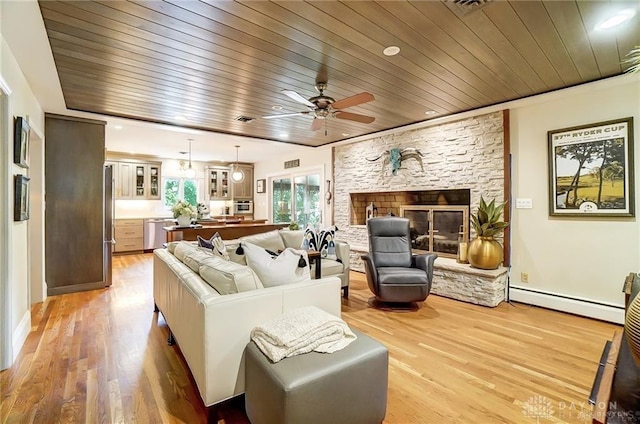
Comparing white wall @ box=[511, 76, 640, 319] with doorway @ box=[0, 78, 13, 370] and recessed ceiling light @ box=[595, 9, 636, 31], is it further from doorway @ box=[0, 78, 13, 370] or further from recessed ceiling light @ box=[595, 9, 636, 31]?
doorway @ box=[0, 78, 13, 370]

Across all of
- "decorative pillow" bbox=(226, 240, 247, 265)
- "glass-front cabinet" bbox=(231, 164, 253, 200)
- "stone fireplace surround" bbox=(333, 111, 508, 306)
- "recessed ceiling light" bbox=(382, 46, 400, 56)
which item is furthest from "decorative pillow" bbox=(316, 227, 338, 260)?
"glass-front cabinet" bbox=(231, 164, 253, 200)

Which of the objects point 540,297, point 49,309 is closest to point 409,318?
point 540,297

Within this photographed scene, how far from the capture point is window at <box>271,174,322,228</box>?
7242mm

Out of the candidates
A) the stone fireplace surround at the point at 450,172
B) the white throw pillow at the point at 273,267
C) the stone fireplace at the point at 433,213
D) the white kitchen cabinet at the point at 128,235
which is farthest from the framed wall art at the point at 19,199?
the white kitchen cabinet at the point at 128,235

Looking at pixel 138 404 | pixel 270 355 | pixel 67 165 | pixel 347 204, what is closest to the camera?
pixel 270 355

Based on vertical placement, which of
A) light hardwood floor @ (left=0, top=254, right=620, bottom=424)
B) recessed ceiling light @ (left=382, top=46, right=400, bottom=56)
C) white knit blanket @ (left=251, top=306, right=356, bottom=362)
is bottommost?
light hardwood floor @ (left=0, top=254, right=620, bottom=424)

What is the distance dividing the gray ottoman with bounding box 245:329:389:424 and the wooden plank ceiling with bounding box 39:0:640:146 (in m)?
2.12

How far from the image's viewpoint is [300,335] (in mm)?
1636

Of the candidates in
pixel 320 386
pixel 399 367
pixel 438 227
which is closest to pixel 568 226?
pixel 438 227

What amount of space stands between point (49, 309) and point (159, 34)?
3.45 metres

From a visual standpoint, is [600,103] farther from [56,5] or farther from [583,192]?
[56,5]

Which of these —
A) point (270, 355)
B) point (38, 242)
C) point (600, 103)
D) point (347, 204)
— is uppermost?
point (600, 103)

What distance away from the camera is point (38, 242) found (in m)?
3.96

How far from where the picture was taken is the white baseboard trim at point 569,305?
128 inches
